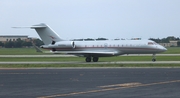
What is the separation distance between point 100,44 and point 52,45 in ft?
17.2

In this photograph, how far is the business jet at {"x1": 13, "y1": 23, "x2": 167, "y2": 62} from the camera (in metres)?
41.7

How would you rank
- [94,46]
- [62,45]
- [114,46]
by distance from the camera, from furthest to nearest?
[94,46]
[114,46]
[62,45]

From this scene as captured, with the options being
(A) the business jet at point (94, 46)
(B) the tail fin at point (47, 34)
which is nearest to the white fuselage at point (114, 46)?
(A) the business jet at point (94, 46)

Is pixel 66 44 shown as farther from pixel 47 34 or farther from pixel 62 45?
pixel 47 34

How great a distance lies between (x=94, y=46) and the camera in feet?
142

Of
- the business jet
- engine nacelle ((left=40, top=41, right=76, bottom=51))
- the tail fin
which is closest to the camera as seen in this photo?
the business jet

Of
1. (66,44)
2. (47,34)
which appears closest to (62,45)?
(66,44)

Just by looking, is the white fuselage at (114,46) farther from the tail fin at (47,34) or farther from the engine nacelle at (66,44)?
the tail fin at (47,34)

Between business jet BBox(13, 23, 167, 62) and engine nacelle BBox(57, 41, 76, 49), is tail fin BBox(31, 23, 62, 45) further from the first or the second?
engine nacelle BBox(57, 41, 76, 49)

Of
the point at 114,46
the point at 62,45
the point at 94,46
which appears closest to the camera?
the point at 62,45

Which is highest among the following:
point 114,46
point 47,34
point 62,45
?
point 47,34

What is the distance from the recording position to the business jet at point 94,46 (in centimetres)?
4169

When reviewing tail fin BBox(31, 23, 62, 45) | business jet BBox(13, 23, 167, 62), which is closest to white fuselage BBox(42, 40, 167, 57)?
business jet BBox(13, 23, 167, 62)

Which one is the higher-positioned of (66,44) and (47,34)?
(47,34)
